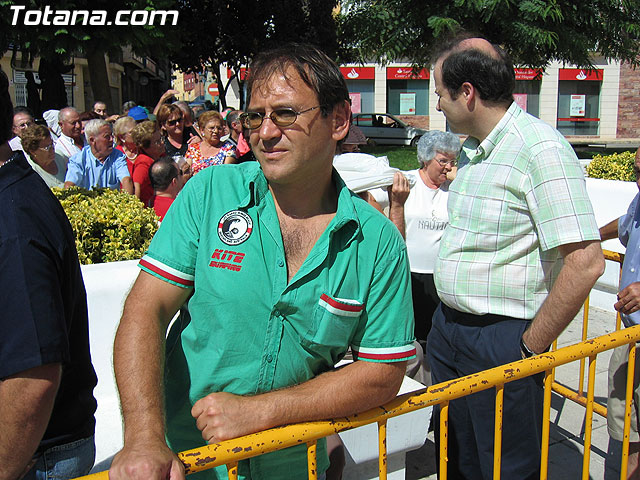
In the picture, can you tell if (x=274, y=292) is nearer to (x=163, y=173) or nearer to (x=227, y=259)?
(x=227, y=259)

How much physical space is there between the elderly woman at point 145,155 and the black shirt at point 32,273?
4830 mm

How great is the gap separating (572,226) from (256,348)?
1.32 metres

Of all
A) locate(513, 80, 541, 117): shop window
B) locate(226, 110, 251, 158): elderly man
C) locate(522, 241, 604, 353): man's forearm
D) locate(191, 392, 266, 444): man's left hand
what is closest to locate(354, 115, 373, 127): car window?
locate(513, 80, 541, 117): shop window

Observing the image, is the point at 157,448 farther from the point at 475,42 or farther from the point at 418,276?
the point at 418,276

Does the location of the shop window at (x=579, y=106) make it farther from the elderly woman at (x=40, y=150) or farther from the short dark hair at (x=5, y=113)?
the short dark hair at (x=5, y=113)

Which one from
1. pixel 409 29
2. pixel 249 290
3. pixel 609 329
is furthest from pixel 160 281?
pixel 409 29

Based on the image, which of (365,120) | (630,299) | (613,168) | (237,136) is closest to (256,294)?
(630,299)

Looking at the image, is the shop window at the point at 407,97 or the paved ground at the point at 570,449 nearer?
the paved ground at the point at 570,449

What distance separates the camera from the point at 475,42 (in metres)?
2.62

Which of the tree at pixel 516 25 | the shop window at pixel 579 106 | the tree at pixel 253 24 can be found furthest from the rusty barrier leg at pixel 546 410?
the shop window at pixel 579 106

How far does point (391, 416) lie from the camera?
1818 mm

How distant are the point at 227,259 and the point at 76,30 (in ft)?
45.9

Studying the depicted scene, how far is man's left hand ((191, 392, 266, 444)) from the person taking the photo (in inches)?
63.0

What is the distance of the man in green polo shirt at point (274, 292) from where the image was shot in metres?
1.67
